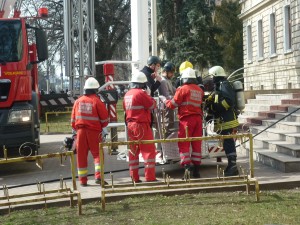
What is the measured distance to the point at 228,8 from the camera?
47.3 metres

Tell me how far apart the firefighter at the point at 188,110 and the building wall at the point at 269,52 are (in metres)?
14.7

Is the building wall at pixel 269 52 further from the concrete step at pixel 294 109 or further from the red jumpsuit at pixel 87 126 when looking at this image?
the red jumpsuit at pixel 87 126

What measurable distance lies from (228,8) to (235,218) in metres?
42.1

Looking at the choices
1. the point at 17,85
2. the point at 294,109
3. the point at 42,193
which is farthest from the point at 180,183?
the point at 294,109

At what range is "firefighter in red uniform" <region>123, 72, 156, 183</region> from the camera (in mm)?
8929

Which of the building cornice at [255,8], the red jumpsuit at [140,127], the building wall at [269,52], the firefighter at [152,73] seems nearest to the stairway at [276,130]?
the red jumpsuit at [140,127]

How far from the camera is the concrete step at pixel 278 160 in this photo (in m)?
9.53

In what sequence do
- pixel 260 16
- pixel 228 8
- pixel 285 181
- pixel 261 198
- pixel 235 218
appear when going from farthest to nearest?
pixel 228 8
pixel 260 16
pixel 285 181
pixel 261 198
pixel 235 218

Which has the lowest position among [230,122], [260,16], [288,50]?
[230,122]

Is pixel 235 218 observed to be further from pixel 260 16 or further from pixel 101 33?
pixel 101 33

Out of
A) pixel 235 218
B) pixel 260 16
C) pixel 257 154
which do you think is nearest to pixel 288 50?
pixel 260 16

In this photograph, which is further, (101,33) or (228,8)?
(228,8)

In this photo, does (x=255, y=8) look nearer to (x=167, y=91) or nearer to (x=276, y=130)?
(x=276, y=130)

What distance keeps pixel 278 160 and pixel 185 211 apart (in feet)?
10.5
